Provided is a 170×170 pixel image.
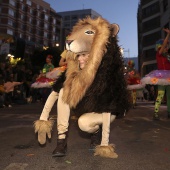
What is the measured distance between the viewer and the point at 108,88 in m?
2.90

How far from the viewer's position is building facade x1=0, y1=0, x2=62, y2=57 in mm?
62500

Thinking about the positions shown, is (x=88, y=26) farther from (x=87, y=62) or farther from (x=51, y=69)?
(x=51, y=69)

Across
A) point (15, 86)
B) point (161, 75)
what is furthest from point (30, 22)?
point (161, 75)

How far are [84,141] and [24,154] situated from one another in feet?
3.54

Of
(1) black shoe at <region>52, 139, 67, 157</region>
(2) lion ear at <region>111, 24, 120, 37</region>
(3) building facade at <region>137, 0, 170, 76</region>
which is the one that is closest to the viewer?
(1) black shoe at <region>52, 139, 67, 157</region>

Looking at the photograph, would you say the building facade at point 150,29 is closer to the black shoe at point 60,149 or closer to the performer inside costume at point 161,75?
the performer inside costume at point 161,75

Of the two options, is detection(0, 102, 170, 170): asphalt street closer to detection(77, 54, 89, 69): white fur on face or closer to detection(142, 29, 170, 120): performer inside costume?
detection(77, 54, 89, 69): white fur on face

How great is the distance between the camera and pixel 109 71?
2924 millimetres

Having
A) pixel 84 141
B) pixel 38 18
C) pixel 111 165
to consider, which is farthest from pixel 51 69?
pixel 38 18

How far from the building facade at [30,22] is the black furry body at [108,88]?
55.5 metres

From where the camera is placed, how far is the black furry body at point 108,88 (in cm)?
287

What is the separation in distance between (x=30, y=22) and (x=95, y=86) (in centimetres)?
7382

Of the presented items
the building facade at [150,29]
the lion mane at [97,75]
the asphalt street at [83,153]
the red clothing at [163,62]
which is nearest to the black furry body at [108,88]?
the lion mane at [97,75]

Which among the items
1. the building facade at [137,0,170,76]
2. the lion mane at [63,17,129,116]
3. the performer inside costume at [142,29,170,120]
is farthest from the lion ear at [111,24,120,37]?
the building facade at [137,0,170,76]
